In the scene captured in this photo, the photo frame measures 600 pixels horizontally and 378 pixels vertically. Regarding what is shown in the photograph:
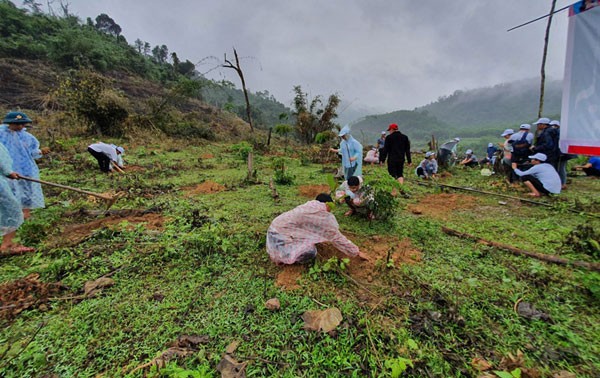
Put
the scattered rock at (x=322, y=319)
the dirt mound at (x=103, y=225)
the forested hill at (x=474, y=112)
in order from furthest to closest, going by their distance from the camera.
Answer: the forested hill at (x=474, y=112) → the dirt mound at (x=103, y=225) → the scattered rock at (x=322, y=319)

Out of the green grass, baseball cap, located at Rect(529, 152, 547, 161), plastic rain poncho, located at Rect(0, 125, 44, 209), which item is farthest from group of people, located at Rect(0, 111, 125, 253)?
baseball cap, located at Rect(529, 152, 547, 161)

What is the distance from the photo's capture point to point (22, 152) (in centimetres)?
348

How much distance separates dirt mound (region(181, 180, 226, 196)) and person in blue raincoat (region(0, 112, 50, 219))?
233cm

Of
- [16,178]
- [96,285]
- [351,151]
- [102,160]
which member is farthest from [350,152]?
[102,160]

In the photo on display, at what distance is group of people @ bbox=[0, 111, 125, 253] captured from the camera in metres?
2.87

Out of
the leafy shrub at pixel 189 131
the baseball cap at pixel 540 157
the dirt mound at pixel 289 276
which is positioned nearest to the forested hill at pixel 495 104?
the leafy shrub at pixel 189 131

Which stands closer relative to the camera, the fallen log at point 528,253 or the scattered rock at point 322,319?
the scattered rock at point 322,319

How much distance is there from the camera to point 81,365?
1.68m

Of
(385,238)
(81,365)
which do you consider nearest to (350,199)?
(385,238)

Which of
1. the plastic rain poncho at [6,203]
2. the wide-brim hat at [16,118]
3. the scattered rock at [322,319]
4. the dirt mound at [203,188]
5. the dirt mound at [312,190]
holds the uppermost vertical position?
the wide-brim hat at [16,118]

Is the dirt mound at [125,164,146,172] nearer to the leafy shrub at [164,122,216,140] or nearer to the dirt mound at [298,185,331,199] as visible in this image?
the dirt mound at [298,185,331,199]

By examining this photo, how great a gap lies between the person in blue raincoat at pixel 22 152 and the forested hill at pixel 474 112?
5921cm

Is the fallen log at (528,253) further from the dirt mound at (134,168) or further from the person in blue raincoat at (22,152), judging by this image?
the dirt mound at (134,168)

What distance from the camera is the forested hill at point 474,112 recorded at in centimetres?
6809
